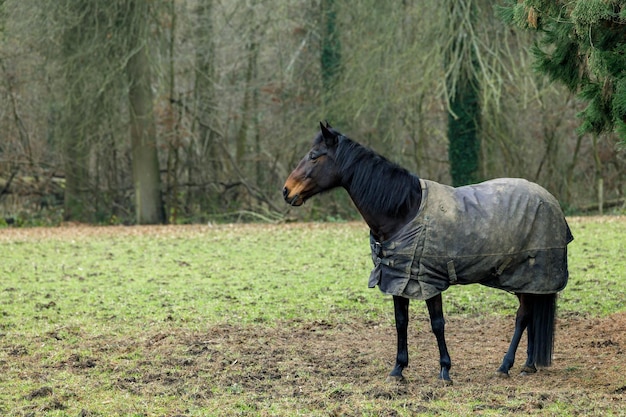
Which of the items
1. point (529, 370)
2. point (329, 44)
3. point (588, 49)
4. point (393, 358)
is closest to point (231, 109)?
point (329, 44)

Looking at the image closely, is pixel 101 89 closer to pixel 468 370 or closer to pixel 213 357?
pixel 213 357

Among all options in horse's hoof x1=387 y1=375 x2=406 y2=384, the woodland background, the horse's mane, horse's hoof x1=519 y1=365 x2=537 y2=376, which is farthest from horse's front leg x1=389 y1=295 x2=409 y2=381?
the woodland background

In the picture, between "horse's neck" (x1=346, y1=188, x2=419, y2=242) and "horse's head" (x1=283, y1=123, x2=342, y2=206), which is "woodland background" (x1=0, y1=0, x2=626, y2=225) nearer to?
"horse's head" (x1=283, y1=123, x2=342, y2=206)

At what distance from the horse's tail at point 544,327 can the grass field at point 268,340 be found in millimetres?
159

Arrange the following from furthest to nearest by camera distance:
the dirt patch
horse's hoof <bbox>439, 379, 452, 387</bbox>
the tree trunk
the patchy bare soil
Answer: the tree trunk → horse's hoof <bbox>439, 379, 452, 387</bbox> → the patchy bare soil → the dirt patch

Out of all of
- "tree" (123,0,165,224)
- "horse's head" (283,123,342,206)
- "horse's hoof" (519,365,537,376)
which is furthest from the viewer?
"tree" (123,0,165,224)

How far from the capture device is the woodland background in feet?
63.1

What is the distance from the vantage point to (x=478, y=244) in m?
5.86

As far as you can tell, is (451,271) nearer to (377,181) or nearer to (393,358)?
(377,181)

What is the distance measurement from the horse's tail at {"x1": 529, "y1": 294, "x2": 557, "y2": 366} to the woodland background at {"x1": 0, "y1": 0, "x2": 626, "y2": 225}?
12.2 metres

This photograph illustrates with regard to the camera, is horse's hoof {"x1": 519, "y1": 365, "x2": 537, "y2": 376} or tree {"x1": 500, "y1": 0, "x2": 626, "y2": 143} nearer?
tree {"x1": 500, "y1": 0, "x2": 626, "y2": 143}

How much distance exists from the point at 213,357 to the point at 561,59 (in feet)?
12.7

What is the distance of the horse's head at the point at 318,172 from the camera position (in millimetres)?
6078

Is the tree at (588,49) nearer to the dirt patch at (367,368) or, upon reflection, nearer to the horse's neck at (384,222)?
the horse's neck at (384,222)
